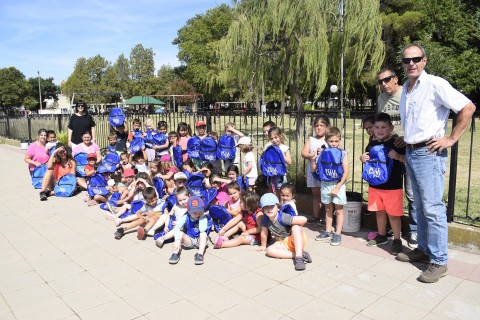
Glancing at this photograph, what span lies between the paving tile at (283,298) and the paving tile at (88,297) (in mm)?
1392

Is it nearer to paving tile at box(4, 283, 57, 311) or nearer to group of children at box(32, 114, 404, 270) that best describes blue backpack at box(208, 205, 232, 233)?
group of children at box(32, 114, 404, 270)

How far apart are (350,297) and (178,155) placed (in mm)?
4620

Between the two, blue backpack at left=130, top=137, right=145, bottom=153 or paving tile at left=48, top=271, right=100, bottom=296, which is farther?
blue backpack at left=130, top=137, right=145, bottom=153

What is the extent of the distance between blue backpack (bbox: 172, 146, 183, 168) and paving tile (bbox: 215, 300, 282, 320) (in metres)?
4.25

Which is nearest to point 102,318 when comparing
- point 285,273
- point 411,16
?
point 285,273

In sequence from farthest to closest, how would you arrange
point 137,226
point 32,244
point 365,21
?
point 365,21
point 137,226
point 32,244

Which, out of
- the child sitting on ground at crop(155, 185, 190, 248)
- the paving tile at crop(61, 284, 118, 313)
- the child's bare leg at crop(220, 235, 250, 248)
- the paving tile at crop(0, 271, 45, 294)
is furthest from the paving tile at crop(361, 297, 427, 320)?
the paving tile at crop(0, 271, 45, 294)

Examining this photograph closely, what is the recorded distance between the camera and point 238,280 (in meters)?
3.88

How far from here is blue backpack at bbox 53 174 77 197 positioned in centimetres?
778

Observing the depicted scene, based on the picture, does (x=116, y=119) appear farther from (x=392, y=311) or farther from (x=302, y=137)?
(x=392, y=311)

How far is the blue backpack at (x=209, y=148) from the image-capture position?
657cm

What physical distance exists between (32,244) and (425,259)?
482 cm

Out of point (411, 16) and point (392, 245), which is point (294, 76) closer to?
point (392, 245)

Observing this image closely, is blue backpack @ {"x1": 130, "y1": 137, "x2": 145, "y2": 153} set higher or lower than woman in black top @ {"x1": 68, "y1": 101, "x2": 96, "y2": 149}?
lower
